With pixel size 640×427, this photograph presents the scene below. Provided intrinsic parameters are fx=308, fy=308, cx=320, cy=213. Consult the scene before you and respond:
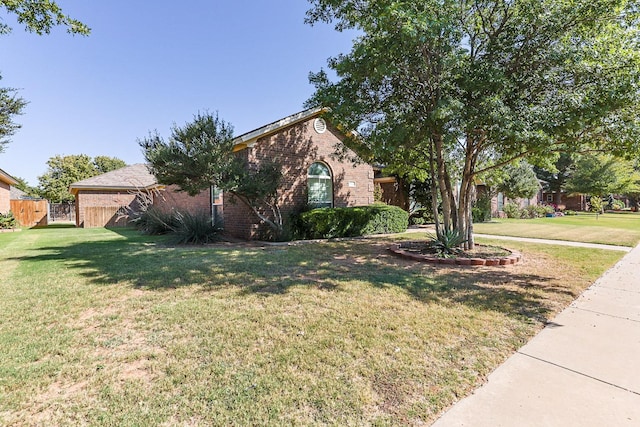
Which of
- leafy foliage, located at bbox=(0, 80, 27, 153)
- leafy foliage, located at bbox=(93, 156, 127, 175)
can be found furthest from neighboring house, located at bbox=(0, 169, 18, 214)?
leafy foliage, located at bbox=(93, 156, 127, 175)

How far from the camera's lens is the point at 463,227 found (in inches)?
344

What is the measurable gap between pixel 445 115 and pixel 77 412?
678 centimetres

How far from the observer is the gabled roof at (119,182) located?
2223 cm

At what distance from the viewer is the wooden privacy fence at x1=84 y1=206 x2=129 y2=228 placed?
21.6 meters

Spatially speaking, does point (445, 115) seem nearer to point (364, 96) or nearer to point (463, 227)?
point (364, 96)

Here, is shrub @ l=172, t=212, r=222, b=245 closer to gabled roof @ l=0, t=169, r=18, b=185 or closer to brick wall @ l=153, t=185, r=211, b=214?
brick wall @ l=153, t=185, r=211, b=214

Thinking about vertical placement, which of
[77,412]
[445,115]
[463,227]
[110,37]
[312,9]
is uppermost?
[110,37]

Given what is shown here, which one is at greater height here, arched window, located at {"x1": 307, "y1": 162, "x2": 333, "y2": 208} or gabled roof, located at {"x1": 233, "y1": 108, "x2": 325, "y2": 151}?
gabled roof, located at {"x1": 233, "y1": 108, "x2": 325, "y2": 151}

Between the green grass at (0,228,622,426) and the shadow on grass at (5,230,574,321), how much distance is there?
56mm

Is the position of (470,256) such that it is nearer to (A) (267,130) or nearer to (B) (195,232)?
(A) (267,130)

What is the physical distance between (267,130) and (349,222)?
15.7ft

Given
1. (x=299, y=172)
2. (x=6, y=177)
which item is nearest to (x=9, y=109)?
(x=6, y=177)

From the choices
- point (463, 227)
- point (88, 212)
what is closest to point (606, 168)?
point (463, 227)

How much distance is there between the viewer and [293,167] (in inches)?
503
